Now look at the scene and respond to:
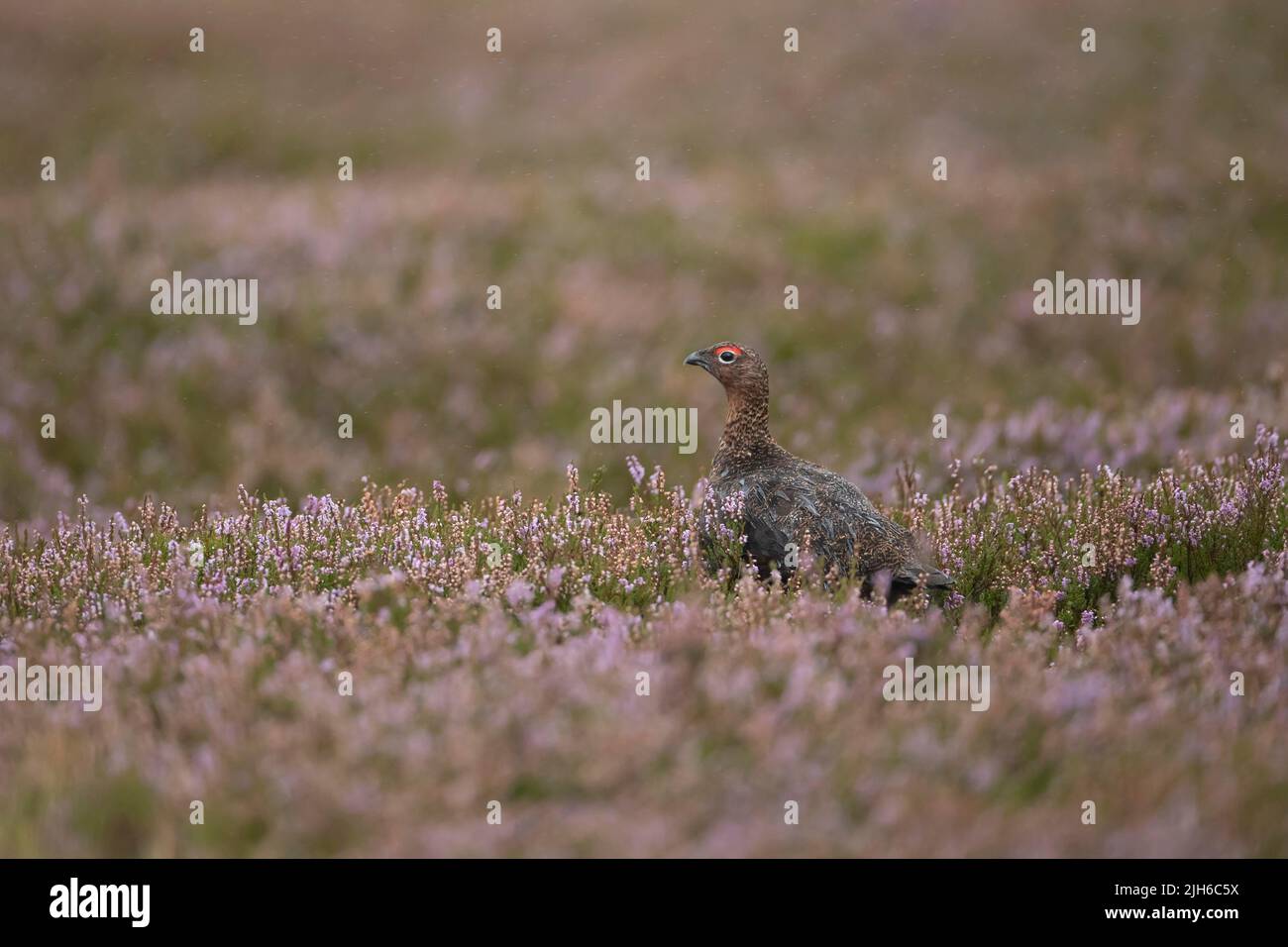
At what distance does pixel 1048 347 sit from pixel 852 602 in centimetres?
→ 1019

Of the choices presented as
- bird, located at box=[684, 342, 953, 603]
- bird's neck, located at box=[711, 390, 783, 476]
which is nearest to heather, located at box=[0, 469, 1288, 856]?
bird, located at box=[684, 342, 953, 603]

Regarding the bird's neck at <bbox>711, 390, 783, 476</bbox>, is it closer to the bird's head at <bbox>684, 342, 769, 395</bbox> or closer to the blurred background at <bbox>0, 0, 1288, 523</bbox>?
the bird's head at <bbox>684, 342, 769, 395</bbox>

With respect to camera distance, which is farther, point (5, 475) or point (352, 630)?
point (5, 475)

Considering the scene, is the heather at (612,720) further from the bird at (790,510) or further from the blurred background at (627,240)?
the blurred background at (627,240)

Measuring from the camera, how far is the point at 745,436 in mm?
6293

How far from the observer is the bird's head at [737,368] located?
6328 mm

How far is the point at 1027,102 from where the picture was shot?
2153 centimetres

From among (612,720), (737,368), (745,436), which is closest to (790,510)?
(745,436)

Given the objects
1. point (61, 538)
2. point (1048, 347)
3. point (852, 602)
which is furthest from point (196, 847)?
point (1048, 347)

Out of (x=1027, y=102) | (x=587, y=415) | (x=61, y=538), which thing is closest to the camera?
(x=61, y=538)

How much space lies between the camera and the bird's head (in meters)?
6.33

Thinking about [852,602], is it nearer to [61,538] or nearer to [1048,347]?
[61,538]
